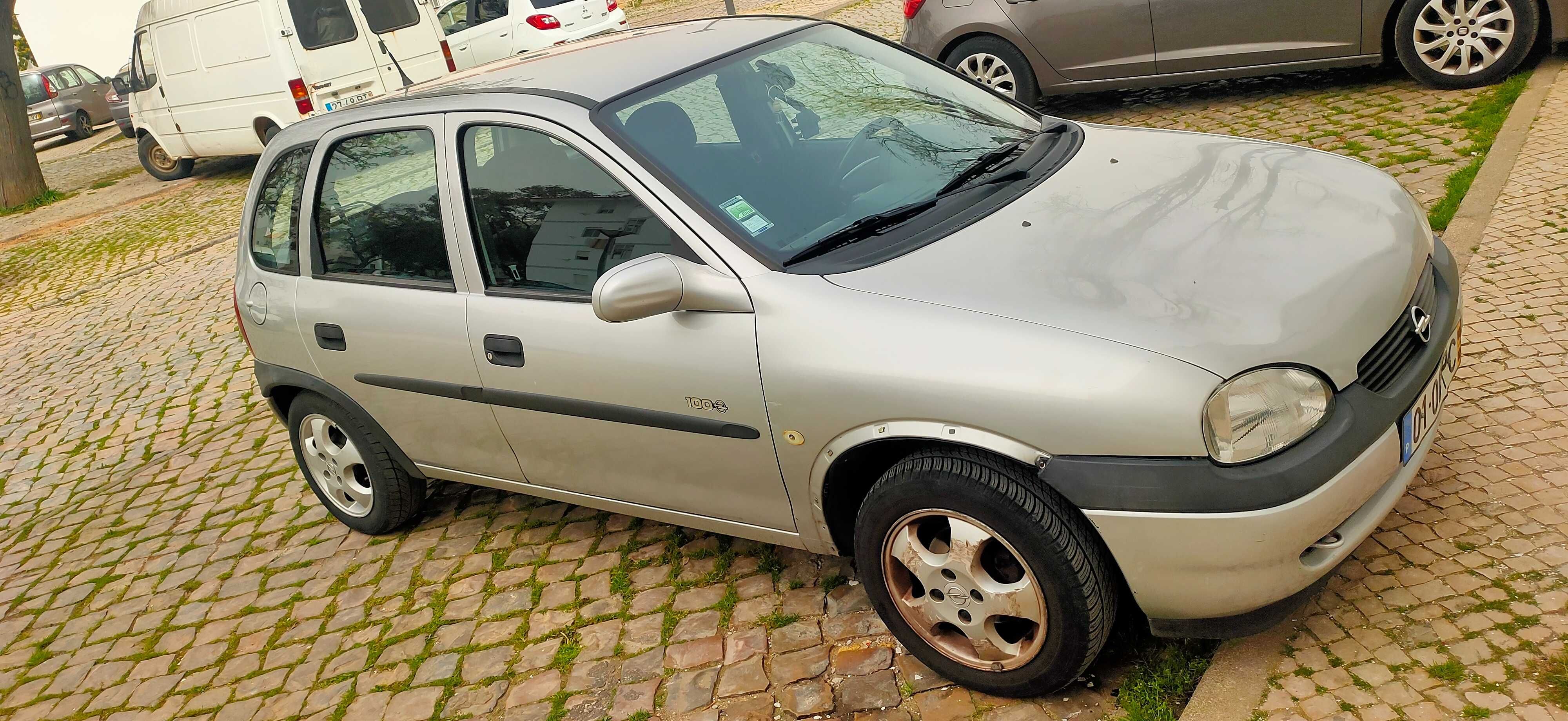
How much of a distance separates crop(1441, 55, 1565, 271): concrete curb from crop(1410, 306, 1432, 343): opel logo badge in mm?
1919

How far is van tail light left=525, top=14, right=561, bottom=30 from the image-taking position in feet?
45.8

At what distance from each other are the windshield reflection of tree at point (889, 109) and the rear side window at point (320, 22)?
10084mm

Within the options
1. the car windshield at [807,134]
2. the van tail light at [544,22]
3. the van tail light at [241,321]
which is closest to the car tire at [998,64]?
the car windshield at [807,134]

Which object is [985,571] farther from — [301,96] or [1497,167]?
[301,96]

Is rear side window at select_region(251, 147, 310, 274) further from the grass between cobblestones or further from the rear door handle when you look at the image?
the grass between cobblestones

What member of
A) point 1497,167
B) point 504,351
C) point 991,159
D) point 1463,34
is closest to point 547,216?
point 504,351

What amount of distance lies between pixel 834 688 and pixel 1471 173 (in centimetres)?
446

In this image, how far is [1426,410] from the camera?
304 centimetres

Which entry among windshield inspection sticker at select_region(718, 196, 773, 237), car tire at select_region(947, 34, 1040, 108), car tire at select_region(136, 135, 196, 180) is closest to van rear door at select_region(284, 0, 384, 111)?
car tire at select_region(136, 135, 196, 180)

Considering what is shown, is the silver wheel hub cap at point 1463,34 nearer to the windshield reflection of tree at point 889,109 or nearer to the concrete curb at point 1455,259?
the concrete curb at point 1455,259

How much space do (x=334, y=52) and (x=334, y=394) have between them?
31.0 ft

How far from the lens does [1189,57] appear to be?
772 centimetres

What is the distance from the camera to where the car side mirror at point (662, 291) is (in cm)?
312

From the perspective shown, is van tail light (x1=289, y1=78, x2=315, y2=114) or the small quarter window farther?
van tail light (x1=289, y1=78, x2=315, y2=114)
